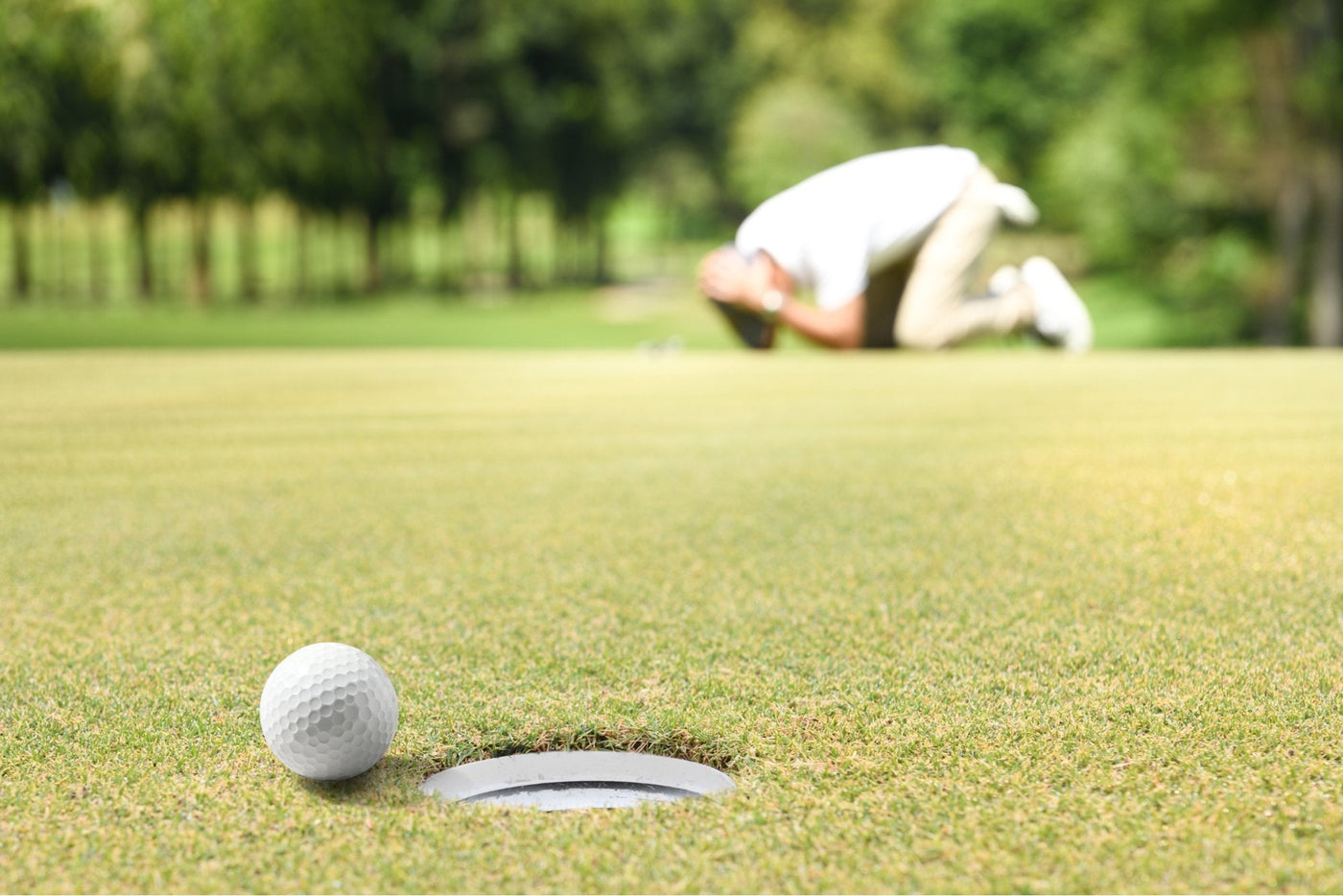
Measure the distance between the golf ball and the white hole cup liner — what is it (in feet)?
0.82

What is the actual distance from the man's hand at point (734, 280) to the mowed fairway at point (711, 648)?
4.91ft

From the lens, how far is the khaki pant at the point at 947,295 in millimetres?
4957

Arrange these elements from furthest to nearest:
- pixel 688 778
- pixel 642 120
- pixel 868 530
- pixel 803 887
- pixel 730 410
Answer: pixel 642 120 → pixel 730 410 → pixel 868 530 → pixel 688 778 → pixel 803 887

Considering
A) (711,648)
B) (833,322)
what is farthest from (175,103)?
(833,322)

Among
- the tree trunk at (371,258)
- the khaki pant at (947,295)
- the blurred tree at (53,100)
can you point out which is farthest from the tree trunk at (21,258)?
the khaki pant at (947,295)

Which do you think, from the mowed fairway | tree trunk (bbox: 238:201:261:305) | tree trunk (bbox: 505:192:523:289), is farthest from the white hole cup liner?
tree trunk (bbox: 505:192:523:289)

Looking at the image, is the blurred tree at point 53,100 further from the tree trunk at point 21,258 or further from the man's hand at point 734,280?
the man's hand at point 734,280

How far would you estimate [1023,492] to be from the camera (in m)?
9.47

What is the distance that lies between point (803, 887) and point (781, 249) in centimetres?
212

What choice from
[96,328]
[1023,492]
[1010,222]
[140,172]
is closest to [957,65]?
[140,172]

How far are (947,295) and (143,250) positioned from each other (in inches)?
1486

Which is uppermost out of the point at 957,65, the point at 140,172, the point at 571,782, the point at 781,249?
the point at 957,65

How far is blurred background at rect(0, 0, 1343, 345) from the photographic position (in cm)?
2916

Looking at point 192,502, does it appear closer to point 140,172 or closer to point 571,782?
point 571,782
